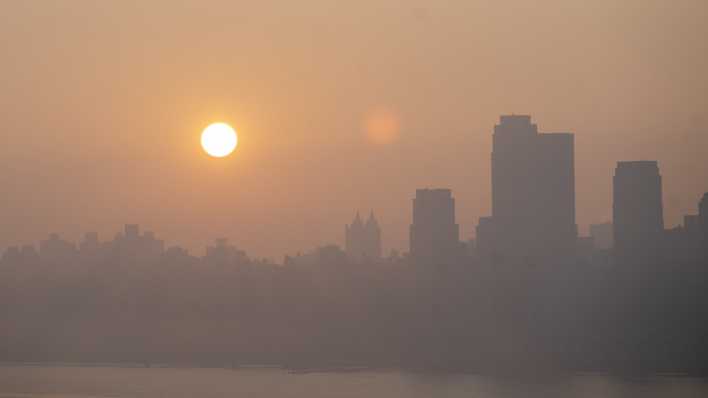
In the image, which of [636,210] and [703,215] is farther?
[636,210]

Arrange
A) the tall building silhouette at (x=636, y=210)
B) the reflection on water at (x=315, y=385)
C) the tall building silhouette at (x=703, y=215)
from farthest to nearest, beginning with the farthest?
the tall building silhouette at (x=636, y=210) < the tall building silhouette at (x=703, y=215) < the reflection on water at (x=315, y=385)

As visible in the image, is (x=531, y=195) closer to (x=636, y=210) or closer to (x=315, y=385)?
(x=636, y=210)

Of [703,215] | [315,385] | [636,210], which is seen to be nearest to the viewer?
[315,385]

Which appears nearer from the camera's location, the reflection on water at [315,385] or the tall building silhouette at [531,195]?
the reflection on water at [315,385]

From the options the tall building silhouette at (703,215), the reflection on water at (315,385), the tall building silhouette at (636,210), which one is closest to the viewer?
the reflection on water at (315,385)

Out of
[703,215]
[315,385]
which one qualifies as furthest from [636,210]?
[315,385]

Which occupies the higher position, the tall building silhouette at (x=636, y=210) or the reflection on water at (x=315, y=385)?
the tall building silhouette at (x=636, y=210)

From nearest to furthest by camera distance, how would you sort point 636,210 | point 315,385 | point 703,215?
point 315,385
point 703,215
point 636,210
